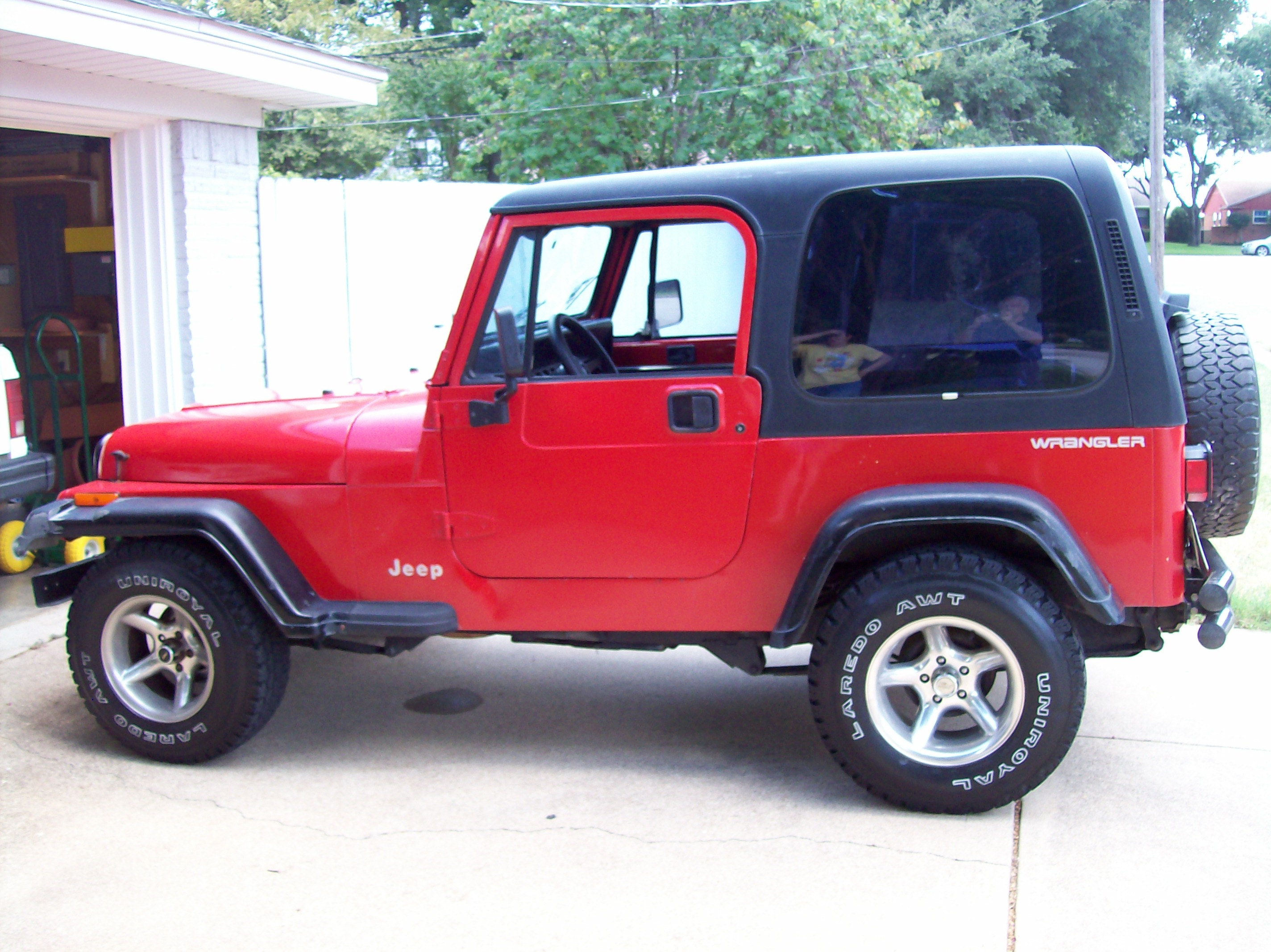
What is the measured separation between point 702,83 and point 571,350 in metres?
12.7

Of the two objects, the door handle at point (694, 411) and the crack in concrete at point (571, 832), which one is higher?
the door handle at point (694, 411)

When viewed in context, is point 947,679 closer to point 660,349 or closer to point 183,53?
point 660,349

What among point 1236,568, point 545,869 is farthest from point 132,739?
point 1236,568

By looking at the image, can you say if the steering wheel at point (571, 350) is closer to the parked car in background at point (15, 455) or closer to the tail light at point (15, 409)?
the parked car in background at point (15, 455)

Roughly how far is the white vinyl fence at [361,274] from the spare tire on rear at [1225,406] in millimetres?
5569

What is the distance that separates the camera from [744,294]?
3.83 m

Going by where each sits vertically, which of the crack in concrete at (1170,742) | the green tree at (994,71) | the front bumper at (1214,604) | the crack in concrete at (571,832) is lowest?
the crack in concrete at (571,832)

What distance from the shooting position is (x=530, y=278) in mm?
4039

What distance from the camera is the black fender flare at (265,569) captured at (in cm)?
415

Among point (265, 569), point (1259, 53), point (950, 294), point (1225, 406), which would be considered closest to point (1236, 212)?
point (1259, 53)

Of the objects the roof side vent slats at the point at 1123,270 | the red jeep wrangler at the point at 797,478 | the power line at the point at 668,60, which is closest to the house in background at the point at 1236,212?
the power line at the point at 668,60

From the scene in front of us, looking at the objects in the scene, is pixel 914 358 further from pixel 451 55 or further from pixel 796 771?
pixel 451 55

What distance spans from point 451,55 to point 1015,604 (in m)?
25.3

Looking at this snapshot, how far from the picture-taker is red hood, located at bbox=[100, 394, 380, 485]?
4.29 metres
